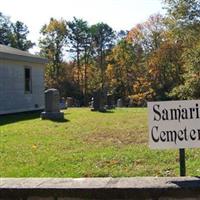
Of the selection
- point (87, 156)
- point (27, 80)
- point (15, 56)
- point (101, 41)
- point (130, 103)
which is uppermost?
point (101, 41)

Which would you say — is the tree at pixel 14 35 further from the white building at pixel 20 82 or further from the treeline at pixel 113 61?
the white building at pixel 20 82

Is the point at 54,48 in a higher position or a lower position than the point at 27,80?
higher

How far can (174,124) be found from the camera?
5.41m

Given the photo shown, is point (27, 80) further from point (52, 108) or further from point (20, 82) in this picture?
point (52, 108)

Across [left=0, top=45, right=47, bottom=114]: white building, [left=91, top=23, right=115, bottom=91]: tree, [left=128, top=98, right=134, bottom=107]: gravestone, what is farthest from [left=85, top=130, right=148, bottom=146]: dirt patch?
[left=91, top=23, right=115, bottom=91]: tree

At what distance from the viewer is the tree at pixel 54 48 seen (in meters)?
72.6

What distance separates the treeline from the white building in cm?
2372

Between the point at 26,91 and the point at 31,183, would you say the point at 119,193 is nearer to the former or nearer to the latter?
the point at 31,183

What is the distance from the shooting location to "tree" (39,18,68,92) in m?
72.6

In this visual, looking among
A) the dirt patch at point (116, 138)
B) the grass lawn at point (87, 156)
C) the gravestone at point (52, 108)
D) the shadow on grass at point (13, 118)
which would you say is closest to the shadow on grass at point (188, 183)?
the grass lawn at point (87, 156)

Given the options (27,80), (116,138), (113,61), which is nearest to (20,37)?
(113,61)

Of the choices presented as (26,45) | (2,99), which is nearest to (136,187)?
(2,99)

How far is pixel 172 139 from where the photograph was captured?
546 cm

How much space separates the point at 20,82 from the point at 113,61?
155 feet
